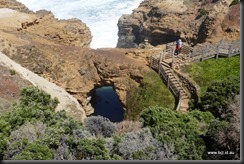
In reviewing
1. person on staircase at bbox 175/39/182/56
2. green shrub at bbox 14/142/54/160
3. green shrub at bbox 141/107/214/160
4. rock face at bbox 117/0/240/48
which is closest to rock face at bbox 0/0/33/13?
rock face at bbox 117/0/240/48

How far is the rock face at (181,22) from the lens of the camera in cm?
3706

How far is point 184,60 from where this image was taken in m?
32.8

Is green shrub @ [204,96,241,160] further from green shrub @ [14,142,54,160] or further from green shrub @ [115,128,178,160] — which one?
green shrub @ [14,142,54,160]

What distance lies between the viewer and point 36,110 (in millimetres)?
21188

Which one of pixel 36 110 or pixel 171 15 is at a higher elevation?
pixel 171 15

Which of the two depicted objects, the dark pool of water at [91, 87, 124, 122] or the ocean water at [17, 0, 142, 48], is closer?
the dark pool of water at [91, 87, 124, 122]

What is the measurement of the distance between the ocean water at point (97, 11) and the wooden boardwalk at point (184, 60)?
33688 millimetres

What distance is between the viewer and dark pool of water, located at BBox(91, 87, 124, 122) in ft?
125

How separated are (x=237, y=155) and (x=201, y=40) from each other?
919 inches

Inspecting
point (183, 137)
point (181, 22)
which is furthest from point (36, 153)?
point (181, 22)

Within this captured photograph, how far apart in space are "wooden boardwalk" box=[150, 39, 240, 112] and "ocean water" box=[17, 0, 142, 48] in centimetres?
3369

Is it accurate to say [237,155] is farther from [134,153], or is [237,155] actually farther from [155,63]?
[155,63]

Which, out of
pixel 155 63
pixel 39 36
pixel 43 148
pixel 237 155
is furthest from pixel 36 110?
pixel 39 36

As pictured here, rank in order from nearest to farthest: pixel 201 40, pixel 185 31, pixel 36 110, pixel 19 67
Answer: pixel 36 110, pixel 19 67, pixel 201 40, pixel 185 31
